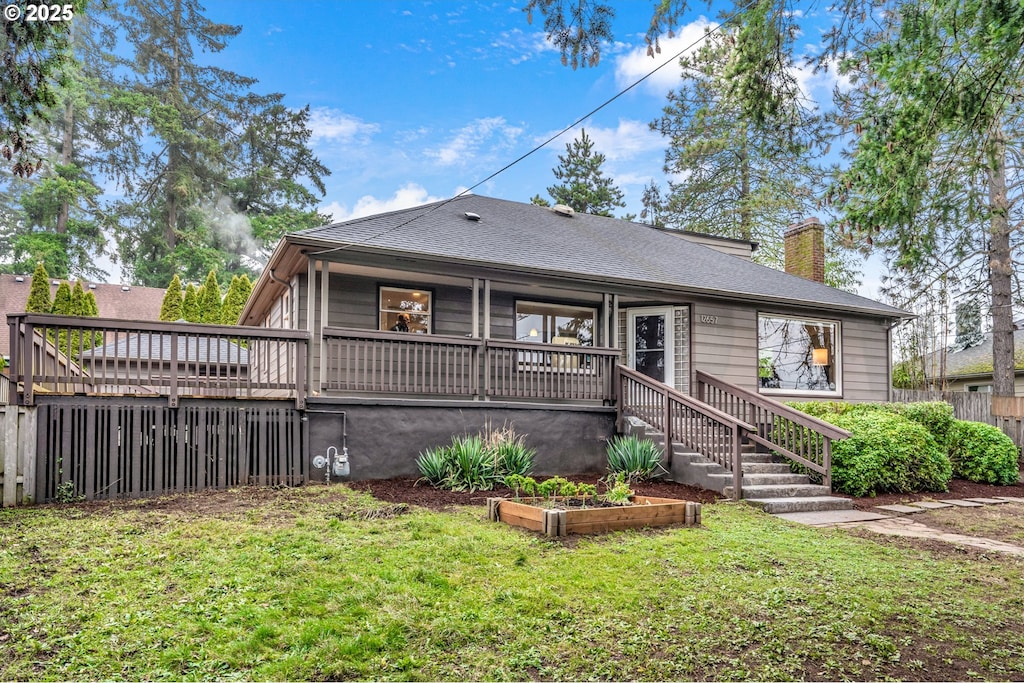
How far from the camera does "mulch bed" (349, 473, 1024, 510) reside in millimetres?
7688

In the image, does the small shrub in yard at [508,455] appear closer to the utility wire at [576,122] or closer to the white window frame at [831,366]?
the utility wire at [576,122]

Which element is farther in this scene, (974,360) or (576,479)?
(974,360)

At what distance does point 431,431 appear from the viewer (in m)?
9.59

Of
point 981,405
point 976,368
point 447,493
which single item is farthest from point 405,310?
point 976,368

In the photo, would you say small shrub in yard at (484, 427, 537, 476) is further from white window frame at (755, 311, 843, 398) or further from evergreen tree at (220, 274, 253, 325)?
evergreen tree at (220, 274, 253, 325)

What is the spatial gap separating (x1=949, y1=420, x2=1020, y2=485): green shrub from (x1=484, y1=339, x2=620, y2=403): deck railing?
19.6 feet

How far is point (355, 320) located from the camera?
1121 centimetres

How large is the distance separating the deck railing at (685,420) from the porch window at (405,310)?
3.51 meters

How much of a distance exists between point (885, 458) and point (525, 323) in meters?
6.30

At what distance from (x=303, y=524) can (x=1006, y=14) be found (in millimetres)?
6820

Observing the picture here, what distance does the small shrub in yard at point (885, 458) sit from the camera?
30.7 ft

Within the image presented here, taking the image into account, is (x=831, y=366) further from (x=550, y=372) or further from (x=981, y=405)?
(x=550, y=372)

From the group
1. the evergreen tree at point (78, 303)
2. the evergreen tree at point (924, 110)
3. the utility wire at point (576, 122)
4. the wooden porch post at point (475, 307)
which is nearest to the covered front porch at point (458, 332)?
the wooden porch post at point (475, 307)

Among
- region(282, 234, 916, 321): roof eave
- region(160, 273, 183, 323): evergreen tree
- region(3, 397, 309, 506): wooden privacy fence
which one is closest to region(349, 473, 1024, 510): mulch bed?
region(3, 397, 309, 506): wooden privacy fence
